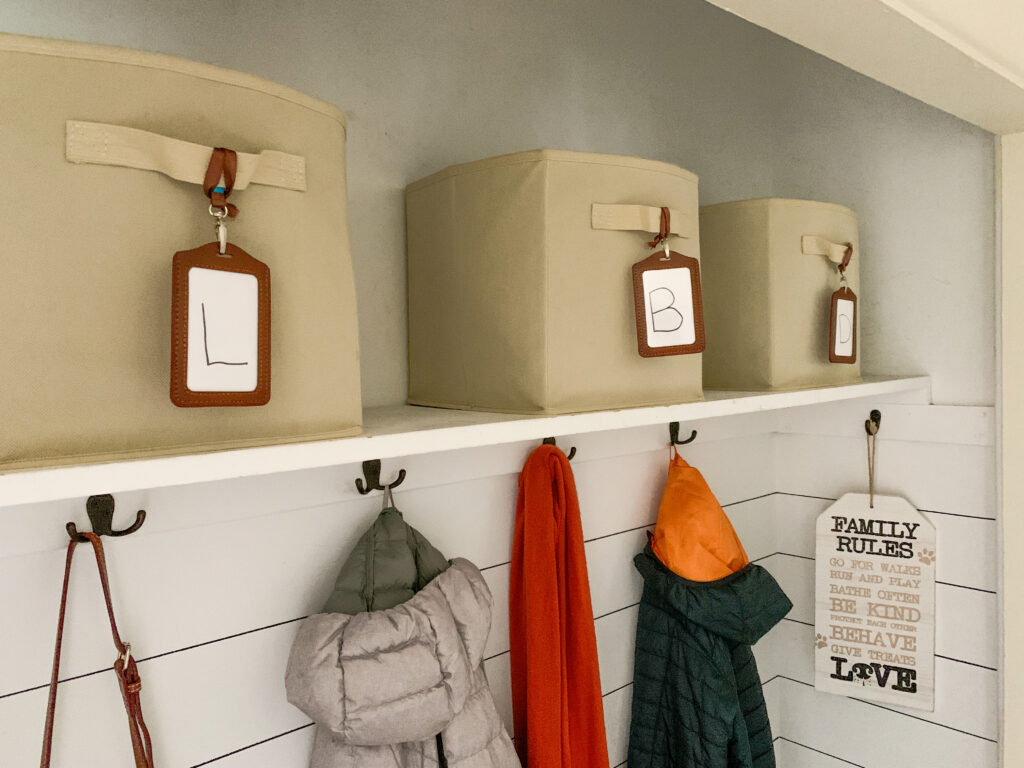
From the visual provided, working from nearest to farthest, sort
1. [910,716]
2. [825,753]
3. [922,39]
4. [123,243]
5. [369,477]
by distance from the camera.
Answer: [123,243]
[922,39]
[369,477]
[910,716]
[825,753]

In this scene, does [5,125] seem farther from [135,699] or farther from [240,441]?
[135,699]

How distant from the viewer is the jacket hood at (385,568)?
93 cm

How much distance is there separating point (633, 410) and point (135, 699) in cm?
65

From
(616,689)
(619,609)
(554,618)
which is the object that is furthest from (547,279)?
(616,689)

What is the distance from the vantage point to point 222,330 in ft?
1.93

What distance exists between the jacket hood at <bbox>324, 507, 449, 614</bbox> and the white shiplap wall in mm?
67

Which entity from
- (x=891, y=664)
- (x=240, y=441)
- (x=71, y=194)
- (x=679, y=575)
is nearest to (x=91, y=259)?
(x=71, y=194)

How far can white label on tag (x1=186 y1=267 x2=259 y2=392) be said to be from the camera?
58 cm

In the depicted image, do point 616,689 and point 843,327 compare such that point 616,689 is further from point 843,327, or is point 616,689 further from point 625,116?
point 625,116

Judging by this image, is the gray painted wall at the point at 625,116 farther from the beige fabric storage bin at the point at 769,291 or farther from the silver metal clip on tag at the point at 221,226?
the silver metal clip on tag at the point at 221,226

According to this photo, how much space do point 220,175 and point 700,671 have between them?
112 cm

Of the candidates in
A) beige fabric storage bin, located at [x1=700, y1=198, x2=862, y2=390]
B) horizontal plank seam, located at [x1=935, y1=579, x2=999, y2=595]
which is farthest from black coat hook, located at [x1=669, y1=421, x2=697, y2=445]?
horizontal plank seam, located at [x1=935, y1=579, x2=999, y2=595]

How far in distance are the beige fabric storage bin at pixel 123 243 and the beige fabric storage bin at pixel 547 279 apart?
Answer: 0.28 metres

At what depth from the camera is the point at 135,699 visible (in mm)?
782
